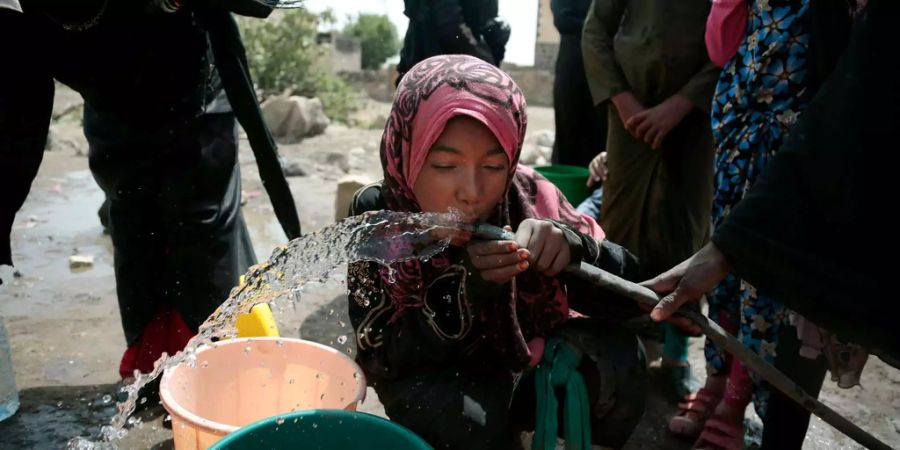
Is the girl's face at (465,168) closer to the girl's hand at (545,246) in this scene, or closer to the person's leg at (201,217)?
the girl's hand at (545,246)

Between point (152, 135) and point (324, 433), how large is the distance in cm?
127

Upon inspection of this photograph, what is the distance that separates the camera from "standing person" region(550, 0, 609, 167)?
378 centimetres

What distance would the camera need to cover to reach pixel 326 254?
175 cm

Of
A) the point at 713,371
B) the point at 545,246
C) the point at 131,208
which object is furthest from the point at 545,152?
the point at 545,246

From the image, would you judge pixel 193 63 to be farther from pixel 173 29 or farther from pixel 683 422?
pixel 683 422

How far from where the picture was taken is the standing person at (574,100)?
378cm

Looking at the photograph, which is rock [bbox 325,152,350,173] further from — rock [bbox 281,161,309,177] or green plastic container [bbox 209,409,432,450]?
green plastic container [bbox 209,409,432,450]

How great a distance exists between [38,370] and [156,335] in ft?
2.10

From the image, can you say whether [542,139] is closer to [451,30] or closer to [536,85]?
[451,30]

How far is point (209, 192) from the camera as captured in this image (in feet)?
7.95

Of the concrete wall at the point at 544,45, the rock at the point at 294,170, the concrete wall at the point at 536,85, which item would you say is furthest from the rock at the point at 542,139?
the concrete wall at the point at 544,45

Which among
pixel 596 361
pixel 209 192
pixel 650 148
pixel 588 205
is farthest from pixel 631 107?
pixel 209 192

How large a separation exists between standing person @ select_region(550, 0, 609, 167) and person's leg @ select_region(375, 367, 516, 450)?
229 cm

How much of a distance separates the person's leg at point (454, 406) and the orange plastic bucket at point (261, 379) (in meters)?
0.15
